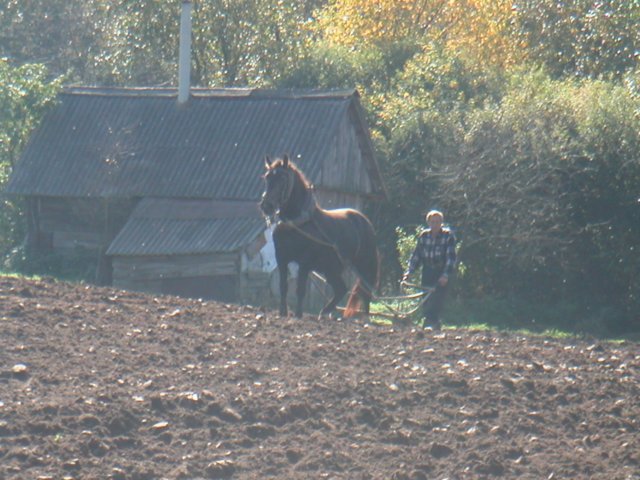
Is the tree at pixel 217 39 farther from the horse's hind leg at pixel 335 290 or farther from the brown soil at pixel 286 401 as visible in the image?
the brown soil at pixel 286 401

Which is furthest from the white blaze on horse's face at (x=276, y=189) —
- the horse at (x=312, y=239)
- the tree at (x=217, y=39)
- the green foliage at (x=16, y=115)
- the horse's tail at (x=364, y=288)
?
the tree at (x=217, y=39)

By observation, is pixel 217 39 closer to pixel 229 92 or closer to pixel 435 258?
pixel 229 92

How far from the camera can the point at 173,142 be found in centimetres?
2498

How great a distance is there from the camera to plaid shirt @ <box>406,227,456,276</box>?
1415 cm

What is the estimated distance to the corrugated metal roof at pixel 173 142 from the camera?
78.1ft

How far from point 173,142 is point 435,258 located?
1189 centimetres

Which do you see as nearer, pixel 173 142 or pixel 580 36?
pixel 173 142

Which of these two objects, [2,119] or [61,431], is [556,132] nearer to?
[2,119]

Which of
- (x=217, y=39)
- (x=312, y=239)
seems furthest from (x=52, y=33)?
(x=312, y=239)

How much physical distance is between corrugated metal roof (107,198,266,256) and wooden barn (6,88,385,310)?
3 cm

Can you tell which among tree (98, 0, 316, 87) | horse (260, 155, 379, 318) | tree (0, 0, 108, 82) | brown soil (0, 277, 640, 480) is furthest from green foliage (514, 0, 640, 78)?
brown soil (0, 277, 640, 480)

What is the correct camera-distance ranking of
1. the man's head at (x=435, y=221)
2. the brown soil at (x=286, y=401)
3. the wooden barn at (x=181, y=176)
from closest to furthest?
the brown soil at (x=286, y=401), the man's head at (x=435, y=221), the wooden barn at (x=181, y=176)

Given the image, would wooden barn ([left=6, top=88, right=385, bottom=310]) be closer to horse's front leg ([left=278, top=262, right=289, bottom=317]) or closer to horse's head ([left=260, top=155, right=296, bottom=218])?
horse's front leg ([left=278, top=262, right=289, bottom=317])

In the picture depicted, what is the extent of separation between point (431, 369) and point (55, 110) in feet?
60.4
